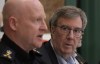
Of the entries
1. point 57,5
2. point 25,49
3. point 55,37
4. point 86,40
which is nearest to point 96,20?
point 86,40

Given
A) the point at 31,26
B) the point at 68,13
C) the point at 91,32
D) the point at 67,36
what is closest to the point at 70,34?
the point at 67,36

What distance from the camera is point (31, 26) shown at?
161 cm

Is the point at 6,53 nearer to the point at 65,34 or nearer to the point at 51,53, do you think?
the point at 51,53

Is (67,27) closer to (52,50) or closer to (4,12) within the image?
(52,50)

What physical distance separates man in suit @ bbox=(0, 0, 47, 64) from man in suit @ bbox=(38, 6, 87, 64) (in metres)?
0.59

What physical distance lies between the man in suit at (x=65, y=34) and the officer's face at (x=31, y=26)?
0.59 metres

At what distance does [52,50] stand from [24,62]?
0.65m

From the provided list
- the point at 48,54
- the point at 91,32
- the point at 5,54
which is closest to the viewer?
the point at 5,54

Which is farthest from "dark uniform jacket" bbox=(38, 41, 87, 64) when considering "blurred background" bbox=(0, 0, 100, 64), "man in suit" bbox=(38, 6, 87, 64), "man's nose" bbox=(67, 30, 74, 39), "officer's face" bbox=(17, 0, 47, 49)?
"blurred background" bbox=(0, 0, 100, 64)

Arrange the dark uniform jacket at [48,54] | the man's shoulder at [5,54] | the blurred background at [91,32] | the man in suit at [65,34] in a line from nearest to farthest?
the man's shoulder at [5,54] → the dark uniform jacket at [48,54] → the man in suit at [65,34] → the blurred background at [91,32]

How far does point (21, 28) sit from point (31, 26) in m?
0.05

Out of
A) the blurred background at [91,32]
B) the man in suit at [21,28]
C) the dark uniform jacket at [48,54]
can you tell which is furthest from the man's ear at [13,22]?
the blurred background at [91,32]

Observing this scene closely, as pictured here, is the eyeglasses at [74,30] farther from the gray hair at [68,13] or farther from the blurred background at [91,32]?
the blurred background at [91,32]

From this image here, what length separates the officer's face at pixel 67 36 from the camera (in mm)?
2240
